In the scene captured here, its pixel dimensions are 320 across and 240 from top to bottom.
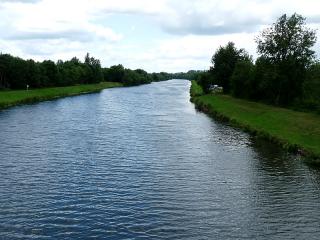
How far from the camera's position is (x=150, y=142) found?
171ft

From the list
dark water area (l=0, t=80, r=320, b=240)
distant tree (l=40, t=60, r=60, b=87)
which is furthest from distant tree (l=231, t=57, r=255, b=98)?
distant tree (l=40, t=60, r=60, b=87)

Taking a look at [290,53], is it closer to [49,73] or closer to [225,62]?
[225,62]

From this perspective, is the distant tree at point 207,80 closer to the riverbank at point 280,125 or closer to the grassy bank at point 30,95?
the riverbank at point 280,125

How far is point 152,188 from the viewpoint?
32688 millimetres

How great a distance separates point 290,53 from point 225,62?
41692mm

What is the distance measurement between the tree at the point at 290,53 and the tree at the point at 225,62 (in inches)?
1498

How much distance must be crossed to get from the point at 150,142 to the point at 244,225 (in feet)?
89.6

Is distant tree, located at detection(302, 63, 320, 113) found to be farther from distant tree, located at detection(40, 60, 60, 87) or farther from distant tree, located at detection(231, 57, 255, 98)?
distant tree, located at detection(40, 60, 60, 87)

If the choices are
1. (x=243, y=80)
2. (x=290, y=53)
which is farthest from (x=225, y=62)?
(x=290, y=53)

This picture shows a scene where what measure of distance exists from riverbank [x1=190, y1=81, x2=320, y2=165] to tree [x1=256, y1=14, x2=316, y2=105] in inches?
307

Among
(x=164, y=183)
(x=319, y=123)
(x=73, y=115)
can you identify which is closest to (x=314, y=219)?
(x=164, y=183)

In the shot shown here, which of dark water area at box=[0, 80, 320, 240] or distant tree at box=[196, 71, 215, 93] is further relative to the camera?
distant tree at box=[196, 71, 215, 93]

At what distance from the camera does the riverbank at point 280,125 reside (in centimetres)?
4666

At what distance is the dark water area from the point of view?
24.9 metres
